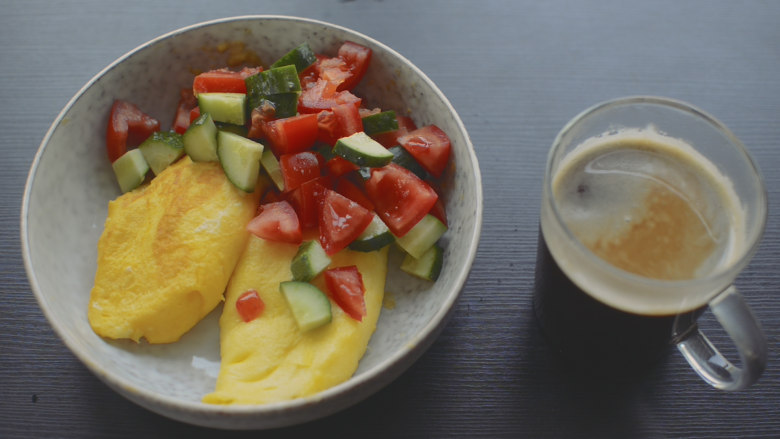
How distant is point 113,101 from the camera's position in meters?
2.01

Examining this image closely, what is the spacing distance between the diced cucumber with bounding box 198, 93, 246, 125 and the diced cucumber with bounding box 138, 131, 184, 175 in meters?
0.15

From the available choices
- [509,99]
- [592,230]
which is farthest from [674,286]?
[509,99]

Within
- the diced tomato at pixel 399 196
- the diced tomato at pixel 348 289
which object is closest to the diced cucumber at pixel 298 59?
the diced tomato at pixel 399 196

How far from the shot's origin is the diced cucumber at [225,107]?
187 centimetres

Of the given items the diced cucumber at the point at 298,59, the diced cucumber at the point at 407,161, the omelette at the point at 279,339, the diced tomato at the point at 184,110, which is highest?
the diced cucumber at the point at 298,59

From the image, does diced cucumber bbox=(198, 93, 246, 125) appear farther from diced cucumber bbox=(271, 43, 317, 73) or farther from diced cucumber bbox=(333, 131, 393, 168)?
diced cucumber bbox=(333, 131, 393, 168)

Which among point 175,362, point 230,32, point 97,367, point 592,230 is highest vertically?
point 230,32

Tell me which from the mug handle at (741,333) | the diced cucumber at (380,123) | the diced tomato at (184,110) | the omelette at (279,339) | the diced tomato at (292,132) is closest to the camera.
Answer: the mug handle at (741,333)

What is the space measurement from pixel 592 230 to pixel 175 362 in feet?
3.65

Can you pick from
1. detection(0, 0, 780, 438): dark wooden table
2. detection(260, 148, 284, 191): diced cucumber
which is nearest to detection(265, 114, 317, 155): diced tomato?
detection(260, 148, 284, 191): diced cucumber

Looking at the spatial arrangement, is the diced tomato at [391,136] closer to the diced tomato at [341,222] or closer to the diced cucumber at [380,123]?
the diced cucumber at [380,123]

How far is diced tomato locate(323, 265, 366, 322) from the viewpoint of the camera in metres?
1.68

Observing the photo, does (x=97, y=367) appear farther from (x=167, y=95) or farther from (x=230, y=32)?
(x=230, y=32)

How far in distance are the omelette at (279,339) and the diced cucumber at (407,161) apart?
0.24 metres
